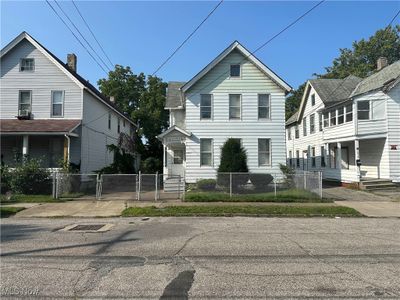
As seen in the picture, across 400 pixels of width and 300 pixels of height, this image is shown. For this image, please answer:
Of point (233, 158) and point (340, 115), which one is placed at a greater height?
point (340, 115)

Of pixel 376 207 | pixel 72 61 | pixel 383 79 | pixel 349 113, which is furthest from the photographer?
pixel 72 61

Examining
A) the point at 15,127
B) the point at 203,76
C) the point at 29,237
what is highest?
the point at 203,76

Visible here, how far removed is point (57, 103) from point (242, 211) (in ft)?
51.4

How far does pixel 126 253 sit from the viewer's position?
23.9 ft

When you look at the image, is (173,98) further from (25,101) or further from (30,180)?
(30,180)

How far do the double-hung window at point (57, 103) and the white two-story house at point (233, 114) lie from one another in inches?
279

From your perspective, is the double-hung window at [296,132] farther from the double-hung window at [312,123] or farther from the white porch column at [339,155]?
the white porch column at [339,155]

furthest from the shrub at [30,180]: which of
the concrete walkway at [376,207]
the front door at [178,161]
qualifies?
the concrete walkway at [376,207]

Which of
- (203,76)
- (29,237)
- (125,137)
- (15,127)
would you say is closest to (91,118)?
(15,127)

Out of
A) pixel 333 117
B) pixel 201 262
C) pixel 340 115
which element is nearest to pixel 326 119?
pixel 333 117

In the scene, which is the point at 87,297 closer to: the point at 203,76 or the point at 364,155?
the point at 203,76

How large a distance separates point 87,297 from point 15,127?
1953cm

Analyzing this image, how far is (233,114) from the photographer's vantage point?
22.8 metres

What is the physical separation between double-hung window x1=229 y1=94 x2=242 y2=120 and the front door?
417 centimetres
